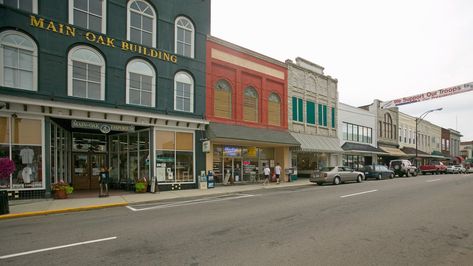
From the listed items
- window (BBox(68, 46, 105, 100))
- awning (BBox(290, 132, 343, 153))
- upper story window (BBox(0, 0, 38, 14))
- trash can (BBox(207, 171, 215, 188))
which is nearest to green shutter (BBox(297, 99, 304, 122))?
awning (BBox(290, 132, 343, 153))

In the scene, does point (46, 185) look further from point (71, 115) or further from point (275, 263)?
point (275, 263)

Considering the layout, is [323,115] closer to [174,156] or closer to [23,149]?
[174,156]

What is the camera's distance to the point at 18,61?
13758 mm

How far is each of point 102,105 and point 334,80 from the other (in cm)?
2408

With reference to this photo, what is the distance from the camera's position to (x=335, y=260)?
5.36 meters

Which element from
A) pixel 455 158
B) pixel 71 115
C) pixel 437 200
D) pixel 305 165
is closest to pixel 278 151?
pixel 305 165

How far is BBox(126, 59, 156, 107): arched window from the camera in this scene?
17.2 metres

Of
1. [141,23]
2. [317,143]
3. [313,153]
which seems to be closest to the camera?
[141,23]

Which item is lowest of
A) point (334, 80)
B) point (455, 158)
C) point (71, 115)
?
point (455, 158)

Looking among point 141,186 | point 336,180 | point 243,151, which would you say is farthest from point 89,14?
point 336,180

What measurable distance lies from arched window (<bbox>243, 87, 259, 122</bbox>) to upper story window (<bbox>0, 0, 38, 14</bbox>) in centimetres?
1367

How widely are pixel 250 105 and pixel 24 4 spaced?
582 inches

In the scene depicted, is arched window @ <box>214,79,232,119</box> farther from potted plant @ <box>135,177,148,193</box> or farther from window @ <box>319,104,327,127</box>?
window @ <box>319,104,327,127</box>

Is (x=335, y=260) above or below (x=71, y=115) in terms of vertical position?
below
